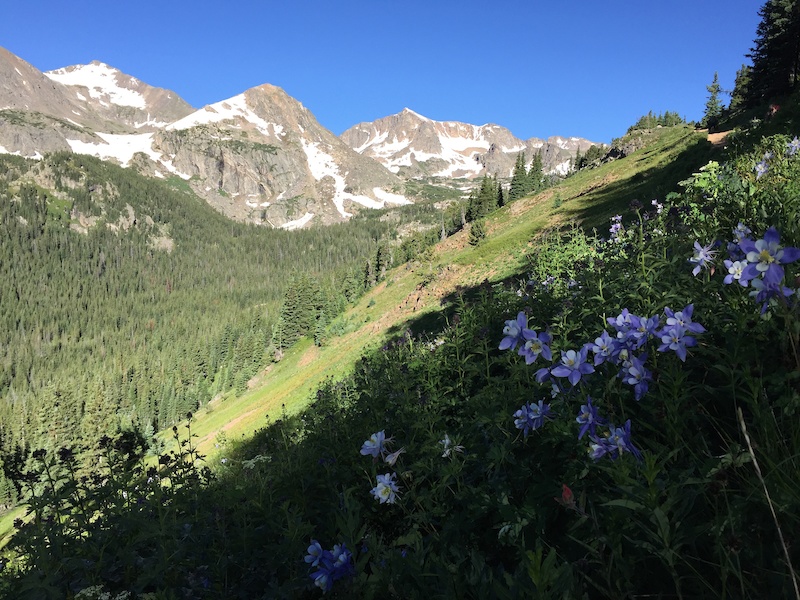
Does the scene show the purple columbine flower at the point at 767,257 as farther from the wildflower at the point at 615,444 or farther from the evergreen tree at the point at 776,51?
the evergreen tree at the point at 776,51

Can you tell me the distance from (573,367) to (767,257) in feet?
2.53

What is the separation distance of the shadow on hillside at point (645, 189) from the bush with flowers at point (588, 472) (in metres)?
8.18

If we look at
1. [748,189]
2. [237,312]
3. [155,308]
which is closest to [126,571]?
[748,189]

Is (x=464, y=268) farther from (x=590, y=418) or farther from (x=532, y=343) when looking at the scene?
(x=590, y=418)

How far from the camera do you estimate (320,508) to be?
3.62 m

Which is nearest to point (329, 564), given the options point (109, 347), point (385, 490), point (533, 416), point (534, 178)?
point (385, 490)

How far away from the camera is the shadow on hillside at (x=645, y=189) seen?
1728cm

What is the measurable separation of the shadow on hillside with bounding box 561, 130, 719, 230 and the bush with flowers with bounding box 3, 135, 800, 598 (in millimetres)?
8184

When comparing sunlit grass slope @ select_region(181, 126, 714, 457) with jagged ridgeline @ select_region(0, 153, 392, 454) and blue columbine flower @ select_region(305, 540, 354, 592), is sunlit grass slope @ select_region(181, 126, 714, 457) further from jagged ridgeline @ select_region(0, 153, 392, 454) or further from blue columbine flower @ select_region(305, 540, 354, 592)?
jagged ridgeline @ select_region(0, 153, 392, 454)

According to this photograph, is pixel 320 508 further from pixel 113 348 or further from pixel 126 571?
pixel 113 348

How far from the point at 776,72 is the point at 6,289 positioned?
804 feet

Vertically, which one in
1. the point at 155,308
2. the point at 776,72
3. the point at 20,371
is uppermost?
the point at 776,72

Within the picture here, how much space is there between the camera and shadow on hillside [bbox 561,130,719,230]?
56.7ft

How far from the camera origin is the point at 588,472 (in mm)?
1939
